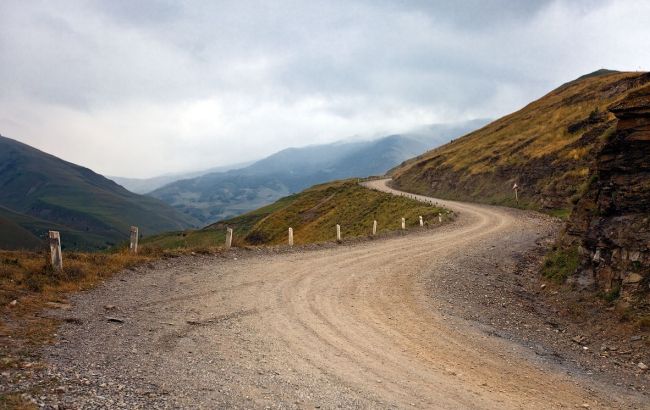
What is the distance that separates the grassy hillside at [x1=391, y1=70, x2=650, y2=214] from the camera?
44.5 m

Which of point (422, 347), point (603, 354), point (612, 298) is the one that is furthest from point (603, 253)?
point (422, 347)

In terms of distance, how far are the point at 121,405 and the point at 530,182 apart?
52628 mm

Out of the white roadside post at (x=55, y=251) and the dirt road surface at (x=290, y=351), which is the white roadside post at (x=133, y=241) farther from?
the white roadside post at (x=55, y=251)

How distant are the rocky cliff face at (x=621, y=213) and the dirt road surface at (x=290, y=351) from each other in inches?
204

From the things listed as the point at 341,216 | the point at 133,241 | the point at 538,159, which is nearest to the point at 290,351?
the point at 133,241

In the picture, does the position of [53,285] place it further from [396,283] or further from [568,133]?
[568,133]

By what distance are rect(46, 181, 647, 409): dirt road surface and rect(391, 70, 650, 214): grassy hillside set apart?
27.1m

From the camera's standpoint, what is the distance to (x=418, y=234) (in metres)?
31.4

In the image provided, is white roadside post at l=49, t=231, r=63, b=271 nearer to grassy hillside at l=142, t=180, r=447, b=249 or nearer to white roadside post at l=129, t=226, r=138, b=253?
white roadside post at l=129, t=226, r=138, b=253

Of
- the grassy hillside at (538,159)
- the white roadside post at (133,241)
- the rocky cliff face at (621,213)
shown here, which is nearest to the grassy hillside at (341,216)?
the white roadside post at (133,241)

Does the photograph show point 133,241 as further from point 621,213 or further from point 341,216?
point 341,216

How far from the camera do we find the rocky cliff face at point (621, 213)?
12992mm

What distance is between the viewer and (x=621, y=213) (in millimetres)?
14859

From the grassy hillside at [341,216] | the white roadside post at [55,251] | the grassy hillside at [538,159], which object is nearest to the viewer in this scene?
the white roadside post at [55,251]
